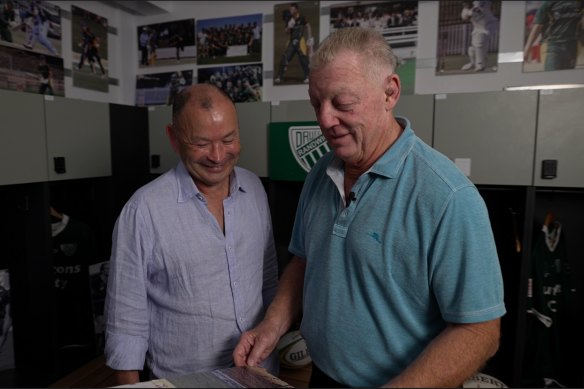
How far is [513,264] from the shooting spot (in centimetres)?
248

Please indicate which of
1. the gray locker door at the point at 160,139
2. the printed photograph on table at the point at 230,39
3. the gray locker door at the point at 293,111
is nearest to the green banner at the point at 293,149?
the gray locker door at the point at 293,111

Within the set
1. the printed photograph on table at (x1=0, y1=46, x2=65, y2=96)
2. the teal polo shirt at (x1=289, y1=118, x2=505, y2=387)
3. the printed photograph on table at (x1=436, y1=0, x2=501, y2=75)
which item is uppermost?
the printed photograph on table at (x1=436, y1=0, x2=501, y2=75)

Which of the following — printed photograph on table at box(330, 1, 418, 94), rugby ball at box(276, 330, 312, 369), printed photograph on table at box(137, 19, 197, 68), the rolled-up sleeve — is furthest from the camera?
printed photograph on table at box(137, 19, 197, 68)

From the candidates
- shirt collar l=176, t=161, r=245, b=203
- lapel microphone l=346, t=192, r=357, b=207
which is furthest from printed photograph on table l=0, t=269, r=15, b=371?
lapel microphone l=346, t=192, r=357, b=207

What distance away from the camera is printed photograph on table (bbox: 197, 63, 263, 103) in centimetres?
337

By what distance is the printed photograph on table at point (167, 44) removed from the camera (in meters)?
3.54

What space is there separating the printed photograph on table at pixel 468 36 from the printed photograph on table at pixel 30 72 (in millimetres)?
2958

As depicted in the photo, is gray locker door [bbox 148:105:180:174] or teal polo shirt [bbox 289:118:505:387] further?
gray locker door [bbox 148:105:180:174]

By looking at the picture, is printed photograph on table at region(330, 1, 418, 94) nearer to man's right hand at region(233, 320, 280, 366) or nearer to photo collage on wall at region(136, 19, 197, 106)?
photo collage on wall at region(136, 19, 197, 106)

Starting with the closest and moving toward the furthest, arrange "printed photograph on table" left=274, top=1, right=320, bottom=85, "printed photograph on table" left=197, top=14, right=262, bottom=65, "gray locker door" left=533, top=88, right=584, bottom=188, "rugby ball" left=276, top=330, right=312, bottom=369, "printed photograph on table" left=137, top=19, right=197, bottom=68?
"gray locker door" left=533, top=88, right=584, bottom=188 → "rugby ball" left=276, top=330, right=312, bottom=369 → "printed photograph on table" left=274, top=1, right=320, bottom=85 → "printed photograph on table" left=197, top=14, right=262, bottom=65 → "printed photograph on table" left=137, top=19, right=197, bottom=68

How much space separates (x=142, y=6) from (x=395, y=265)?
3.61m

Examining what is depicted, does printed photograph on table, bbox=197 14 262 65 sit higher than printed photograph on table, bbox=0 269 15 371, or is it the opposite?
printed photograph on table, bbox=197 14 262 65

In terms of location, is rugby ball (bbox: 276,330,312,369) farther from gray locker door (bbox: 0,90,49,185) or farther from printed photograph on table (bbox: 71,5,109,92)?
printed photograph on table (bbox: 71,5,109,92)

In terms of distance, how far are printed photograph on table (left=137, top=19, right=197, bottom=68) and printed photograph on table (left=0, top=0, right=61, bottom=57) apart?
0.76 meters
